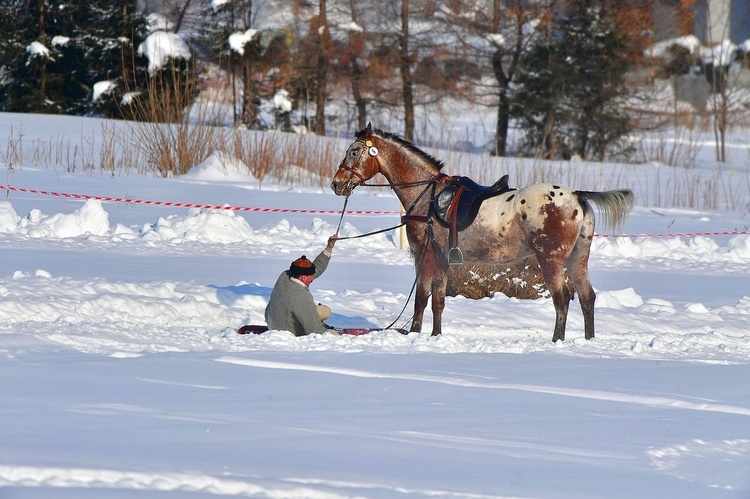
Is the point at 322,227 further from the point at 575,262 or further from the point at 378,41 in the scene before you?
the point at 378,41

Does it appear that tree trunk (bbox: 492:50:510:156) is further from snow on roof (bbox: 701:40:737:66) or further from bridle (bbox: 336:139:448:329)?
bridle (bbox: 336:139:448:329)

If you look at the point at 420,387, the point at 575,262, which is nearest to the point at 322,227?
the point at 575,262

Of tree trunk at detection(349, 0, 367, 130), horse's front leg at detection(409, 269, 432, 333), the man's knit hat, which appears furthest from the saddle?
tree trunk at detection(349, 0, 367, 130)

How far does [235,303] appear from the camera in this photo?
9297 millimetres

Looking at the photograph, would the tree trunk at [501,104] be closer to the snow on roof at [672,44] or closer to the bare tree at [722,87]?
the snow on roof at [672,44]

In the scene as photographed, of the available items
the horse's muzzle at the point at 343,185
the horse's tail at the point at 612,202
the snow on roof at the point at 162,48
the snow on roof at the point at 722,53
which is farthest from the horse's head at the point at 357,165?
the snow on roof at the point at 722,53

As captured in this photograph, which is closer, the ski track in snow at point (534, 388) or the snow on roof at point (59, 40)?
the ski track in snow at point (534, 388)

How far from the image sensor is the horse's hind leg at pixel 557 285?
26.9 feet

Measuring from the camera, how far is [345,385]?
19.5 feet

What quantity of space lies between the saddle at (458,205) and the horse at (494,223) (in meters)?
0.04

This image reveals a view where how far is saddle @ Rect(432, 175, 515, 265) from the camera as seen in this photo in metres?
8.23

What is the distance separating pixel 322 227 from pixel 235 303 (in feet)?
17.4

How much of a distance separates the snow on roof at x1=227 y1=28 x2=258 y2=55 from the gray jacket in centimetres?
2342

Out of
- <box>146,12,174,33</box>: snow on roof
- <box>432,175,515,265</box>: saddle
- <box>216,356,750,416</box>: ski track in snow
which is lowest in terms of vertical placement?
<box>216,356,750,416</box>: ski track in snow
